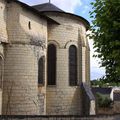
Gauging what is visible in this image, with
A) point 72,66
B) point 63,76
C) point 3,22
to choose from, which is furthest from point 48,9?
point 3,22

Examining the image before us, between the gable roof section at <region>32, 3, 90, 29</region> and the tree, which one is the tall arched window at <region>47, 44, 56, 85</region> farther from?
the tree

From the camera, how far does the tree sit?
1256 cm

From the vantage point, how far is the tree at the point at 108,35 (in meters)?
12.6

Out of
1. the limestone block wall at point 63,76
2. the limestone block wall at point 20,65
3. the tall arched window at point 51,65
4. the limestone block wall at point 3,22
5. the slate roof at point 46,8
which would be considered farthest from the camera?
the slate roof at point 46,8

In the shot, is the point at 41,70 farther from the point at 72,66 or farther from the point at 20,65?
the point at 72,66

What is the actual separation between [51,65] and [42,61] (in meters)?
1.88

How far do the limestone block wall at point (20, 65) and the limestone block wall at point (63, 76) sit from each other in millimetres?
2981

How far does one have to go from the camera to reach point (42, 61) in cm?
2103

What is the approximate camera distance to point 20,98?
60.1 ft

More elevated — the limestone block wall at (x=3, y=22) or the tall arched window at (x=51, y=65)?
the limestone block wall at (x=3, y=22)

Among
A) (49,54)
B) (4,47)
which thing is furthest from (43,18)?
(4,47)

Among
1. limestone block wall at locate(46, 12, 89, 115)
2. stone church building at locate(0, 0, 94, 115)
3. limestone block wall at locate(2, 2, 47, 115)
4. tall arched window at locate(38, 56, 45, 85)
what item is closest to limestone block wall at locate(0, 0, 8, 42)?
stone church building at locate(0, 0, 94, 115)

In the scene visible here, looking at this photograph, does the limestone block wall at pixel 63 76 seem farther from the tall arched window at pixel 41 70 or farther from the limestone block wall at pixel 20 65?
Result: the limestone block wall at pixel 20 65

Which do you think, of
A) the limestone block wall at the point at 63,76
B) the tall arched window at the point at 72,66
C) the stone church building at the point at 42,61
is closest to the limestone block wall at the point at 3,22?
the stone church building at the point at 42,61
